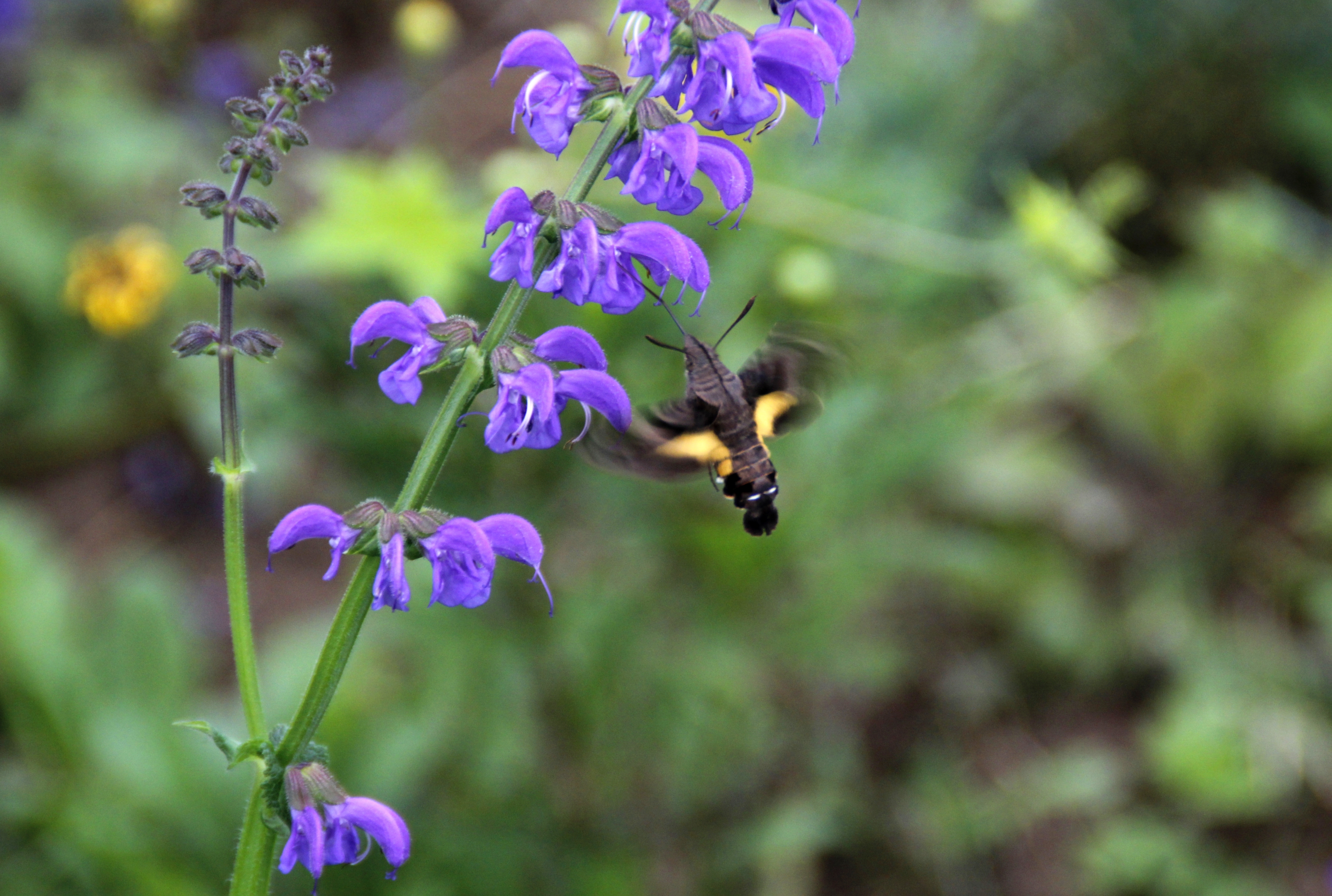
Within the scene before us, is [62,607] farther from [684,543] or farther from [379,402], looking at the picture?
[684,543]

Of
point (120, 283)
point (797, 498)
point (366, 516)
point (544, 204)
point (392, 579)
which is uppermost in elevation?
point (120, 283)

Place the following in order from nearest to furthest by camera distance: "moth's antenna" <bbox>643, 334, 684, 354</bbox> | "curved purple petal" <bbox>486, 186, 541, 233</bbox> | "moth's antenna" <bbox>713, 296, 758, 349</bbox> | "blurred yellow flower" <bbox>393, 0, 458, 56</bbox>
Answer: "curved purple petal" <bbox>486, 186, 541, 233</bbox>, "moth's antenna" <bbox>643, 334, 684, 354</bbox>, "moth's antenna" <bbox>713, 296, 758, 349</bbox>, "blurred yellow flower" <bbox>393, 0, 458, 56</bbox>

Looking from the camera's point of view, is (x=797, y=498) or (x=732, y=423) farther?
(x=797, y=498)

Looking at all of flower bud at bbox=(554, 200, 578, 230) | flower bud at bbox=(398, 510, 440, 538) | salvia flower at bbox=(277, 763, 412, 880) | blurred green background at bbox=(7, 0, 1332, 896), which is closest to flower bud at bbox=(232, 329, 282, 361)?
flower bud at bbox=(398, 510, 440, 538)

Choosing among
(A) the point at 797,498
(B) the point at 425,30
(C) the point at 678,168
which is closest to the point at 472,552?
(C) the point at 678,168

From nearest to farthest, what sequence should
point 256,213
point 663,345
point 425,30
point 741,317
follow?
point 256,213 → point 663,345 → point 741,317 → point 425,30

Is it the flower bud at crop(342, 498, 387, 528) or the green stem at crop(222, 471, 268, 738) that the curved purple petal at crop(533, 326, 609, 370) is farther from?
the green stem at crop(222, 471, 268, 738)

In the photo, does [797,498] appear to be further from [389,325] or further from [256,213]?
[256,213]

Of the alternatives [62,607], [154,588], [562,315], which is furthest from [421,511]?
[62,607]

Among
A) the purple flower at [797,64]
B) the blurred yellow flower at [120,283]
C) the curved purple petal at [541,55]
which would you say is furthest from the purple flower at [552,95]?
the blurred yellow flower at [120,283]
